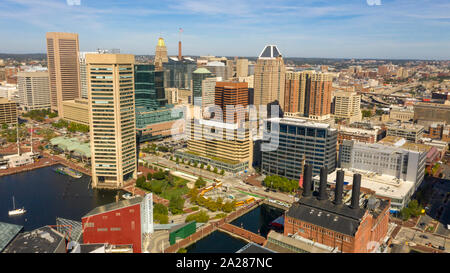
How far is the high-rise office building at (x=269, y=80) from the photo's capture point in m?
44.1

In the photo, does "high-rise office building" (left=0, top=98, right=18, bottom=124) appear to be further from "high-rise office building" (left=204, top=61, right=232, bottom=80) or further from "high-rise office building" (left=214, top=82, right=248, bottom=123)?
"high-rise office building" (left=204, top=61, right=232, bottom=80)

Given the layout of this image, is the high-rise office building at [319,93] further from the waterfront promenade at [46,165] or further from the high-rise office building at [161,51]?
the high-rise office building at [161,51]

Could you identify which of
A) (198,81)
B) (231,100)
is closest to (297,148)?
(231,100)

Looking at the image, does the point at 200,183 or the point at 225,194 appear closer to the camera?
the point at 225,194

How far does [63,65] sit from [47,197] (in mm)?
30434

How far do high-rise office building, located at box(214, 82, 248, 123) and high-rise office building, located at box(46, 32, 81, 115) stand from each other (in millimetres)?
23647

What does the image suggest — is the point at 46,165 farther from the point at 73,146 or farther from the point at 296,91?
the point at 296,91

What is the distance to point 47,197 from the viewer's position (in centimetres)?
2214

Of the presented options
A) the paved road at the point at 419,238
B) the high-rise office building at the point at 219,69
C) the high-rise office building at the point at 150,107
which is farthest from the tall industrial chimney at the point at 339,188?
the high-rise office building at the point at 219,69

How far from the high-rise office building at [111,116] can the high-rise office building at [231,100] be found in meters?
12.5

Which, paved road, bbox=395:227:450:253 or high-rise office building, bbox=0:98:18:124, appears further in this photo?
high-rise office building, bbox=0:98:18:124

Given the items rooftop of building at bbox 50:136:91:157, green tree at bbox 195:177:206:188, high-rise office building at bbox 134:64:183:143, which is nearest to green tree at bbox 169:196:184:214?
green tree at bbox 195:177:206:188

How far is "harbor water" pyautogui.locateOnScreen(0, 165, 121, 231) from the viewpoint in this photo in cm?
1923
